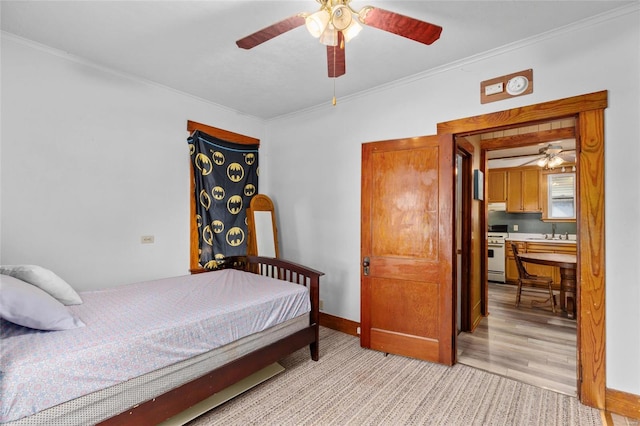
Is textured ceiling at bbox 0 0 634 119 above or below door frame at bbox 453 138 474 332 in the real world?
above

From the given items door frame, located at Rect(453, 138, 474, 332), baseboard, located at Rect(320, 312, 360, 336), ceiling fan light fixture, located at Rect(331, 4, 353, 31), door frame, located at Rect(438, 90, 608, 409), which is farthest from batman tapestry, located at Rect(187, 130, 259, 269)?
door frame, located at Rect(438, 90, 608, 409)

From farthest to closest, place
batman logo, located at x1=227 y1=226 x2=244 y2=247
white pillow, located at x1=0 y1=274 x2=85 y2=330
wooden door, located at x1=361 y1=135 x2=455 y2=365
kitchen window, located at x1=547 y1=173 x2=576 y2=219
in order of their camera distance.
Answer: kitchen window, located at x1=547 y1=173 x2=576 y2=219, batman logo, located at x1=227 y1=226 x2=244 y2=247, wooden door, located at x1=361 y1=135 x2=455 y2=365, white pillow, located at x1=0 y1=274 x2=85 y2=330

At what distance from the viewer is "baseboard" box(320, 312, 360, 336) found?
11.3 ft

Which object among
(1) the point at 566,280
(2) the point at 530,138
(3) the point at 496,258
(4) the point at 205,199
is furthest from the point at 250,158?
(3) the point at 496,258

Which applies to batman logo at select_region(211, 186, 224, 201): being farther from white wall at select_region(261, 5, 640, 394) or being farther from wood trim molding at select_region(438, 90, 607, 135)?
wood trim molding at select_region(438, 90, 607, 135)

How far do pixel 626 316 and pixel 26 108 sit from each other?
15.5 ft

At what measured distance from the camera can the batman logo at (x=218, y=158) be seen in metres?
3.72

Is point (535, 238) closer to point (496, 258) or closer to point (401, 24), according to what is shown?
point (496, 258)

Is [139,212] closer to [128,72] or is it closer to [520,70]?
[128,72]

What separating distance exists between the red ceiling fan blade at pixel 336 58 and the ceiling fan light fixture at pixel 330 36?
4 centimetres

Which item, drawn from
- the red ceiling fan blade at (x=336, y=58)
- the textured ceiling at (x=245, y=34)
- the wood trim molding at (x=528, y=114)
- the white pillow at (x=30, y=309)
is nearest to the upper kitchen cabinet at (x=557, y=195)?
the wood trim molding at (x=528, y=114)

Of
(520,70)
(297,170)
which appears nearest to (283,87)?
(297,170)

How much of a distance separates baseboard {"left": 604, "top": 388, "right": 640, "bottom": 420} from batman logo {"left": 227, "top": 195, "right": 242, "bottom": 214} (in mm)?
3819

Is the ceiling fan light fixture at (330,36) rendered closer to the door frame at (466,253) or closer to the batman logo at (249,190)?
the door frame at (466,253)
